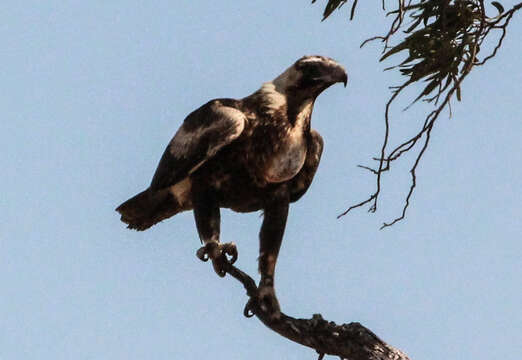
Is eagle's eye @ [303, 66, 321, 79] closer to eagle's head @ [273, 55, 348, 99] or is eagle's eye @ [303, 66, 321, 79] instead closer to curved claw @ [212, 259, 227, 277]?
eagle's head @ [273, 55, 348, 99]

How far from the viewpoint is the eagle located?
20.8 feet

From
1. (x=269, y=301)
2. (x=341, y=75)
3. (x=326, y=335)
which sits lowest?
(x=326, y=335)

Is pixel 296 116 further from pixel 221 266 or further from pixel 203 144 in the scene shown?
pixel 221 266

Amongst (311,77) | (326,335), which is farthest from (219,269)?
(311,77)

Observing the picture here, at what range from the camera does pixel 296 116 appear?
255 inches

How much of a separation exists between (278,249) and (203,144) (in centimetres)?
68

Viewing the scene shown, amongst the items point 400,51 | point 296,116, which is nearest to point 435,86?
point 400,51

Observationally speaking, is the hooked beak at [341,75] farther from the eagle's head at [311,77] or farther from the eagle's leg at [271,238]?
the eagle's leg at [271,238]

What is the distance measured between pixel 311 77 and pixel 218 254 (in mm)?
1115

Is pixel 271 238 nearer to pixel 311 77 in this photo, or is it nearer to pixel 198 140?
pixel 198 140

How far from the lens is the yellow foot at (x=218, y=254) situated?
607 cm

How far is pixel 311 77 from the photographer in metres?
6.50

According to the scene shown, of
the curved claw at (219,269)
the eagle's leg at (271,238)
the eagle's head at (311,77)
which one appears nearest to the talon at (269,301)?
the eagle's leg at (271,238)

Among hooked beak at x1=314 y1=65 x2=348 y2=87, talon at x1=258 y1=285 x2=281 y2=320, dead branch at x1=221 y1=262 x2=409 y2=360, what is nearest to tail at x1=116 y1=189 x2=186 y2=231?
talon at x1=258 y1=285 x2=281 y2=320
